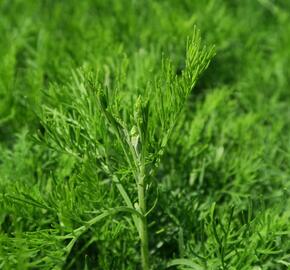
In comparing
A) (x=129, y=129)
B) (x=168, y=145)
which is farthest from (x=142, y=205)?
(x=168, y=145)

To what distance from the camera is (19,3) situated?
1452 millimetres

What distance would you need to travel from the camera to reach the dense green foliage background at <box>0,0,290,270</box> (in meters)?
0.82

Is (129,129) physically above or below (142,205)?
above

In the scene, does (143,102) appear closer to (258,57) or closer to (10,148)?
(10,148)

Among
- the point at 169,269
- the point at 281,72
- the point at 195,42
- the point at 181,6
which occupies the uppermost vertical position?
the point at 181,6

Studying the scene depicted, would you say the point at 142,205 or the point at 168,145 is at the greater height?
the point at 168,145

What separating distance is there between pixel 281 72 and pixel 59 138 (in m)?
0.66

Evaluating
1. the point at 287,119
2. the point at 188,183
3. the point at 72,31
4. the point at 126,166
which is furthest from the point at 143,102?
the point at 72,31

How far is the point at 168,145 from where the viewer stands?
103cm

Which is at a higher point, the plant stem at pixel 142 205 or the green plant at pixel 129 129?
the green plant at pixel 129 129

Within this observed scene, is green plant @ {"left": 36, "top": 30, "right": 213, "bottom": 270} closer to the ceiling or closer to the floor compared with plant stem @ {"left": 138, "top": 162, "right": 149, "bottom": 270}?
closer to the ceiling

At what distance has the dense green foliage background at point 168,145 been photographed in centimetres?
82

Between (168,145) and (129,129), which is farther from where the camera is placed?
(168,145)

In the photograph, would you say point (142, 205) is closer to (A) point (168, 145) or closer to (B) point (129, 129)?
(B) point (129, 129)
